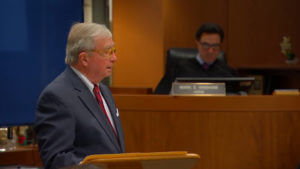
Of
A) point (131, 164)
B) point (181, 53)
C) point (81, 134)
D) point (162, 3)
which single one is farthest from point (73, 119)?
point (162, 3)

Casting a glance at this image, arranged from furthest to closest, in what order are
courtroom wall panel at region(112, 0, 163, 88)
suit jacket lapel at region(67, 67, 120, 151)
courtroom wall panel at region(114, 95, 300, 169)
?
courtroom wall panel at region(112, 0, 163, 88) < courtroom wall panel at region(114, 95, 300, 169) < suit jacket lapel at region(67, 67, 120, 151)

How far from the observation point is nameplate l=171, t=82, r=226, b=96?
3361mm

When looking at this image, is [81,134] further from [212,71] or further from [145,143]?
[212,71]

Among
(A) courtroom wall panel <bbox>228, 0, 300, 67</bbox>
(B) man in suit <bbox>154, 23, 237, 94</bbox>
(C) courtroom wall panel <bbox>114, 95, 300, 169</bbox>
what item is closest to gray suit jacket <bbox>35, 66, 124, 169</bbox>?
(C) courtroom wall panel <bbox>114, 95, 300, 169</bbox>

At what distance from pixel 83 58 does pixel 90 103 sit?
200 mm

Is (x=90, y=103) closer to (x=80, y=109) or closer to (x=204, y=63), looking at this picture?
(x=80, y=109)

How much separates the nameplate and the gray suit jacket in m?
1.00

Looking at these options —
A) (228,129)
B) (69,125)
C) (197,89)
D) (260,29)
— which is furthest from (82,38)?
(260,29)

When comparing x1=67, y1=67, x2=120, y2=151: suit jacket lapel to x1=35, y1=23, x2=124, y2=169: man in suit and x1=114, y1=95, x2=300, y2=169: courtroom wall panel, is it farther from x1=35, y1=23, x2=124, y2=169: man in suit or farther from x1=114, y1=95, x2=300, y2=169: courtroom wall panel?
x1=114, y1=95, x2=300, y2=169: courtroom wall panel

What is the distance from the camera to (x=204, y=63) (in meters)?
4.62

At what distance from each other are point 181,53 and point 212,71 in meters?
0.46

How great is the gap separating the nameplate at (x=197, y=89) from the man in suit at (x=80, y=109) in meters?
0.85

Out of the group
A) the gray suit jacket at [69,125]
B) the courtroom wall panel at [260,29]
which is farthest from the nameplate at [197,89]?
the courtroom wall panel at [260,29]

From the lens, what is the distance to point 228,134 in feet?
10.8
